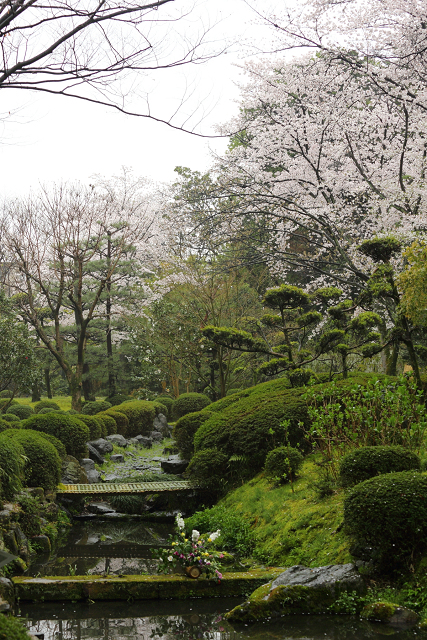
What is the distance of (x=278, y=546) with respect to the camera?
224 inches

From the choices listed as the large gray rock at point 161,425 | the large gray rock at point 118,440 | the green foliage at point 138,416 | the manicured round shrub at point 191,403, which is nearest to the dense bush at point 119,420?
the green foliage at point 138,416

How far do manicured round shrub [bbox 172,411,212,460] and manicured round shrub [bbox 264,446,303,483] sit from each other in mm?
3682

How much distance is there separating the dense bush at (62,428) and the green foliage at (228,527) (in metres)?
3.77

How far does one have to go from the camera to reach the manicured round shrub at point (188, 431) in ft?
35.2

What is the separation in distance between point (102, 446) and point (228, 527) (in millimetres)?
6333

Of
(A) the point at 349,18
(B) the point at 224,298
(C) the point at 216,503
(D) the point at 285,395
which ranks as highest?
(A) the point at 349,18

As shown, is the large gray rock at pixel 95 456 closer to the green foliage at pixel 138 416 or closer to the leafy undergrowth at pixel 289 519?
the green foliage at pixel 138 416

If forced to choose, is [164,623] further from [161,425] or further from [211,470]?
[161,425]

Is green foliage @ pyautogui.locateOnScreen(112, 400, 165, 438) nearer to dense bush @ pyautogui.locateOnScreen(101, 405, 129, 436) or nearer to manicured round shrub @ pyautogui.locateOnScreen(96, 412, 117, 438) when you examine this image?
dense bush @ pyautogui.locateOnScreen(101, 405, 129, 436)

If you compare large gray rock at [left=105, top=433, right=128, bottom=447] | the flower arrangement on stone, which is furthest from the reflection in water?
large gray rock at [left=105, top=433, right=128, bottom=447]

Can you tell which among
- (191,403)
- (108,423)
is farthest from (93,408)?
(191,403)

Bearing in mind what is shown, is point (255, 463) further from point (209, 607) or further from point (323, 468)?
point (209, 607)

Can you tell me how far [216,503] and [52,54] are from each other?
6941mm

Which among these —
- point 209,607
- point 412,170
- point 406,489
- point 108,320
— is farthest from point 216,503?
point 108,320
